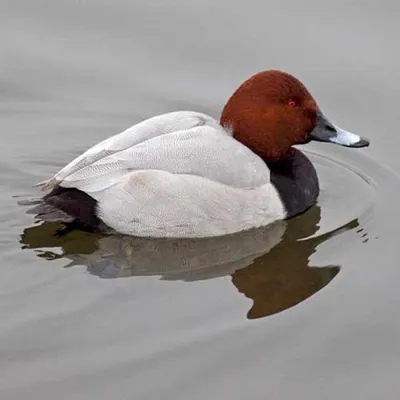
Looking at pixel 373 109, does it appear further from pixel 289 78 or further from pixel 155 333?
pixel 155 333

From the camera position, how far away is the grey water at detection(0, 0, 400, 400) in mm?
4230

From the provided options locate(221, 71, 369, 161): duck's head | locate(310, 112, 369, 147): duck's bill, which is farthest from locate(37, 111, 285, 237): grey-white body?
locate(310, 112, 369, 147): duck's bill

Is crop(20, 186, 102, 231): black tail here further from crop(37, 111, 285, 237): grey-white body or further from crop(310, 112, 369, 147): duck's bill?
crop(310, 112, 369, 147): duck's bill

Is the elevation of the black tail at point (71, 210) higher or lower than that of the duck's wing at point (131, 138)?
lower

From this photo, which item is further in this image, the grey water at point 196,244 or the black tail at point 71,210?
the black tail at point 71,210

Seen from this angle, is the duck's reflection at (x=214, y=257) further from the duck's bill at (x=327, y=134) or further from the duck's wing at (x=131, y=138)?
the duck's bill at (x=327, y=134)

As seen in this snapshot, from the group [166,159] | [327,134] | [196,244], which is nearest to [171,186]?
[166,159]

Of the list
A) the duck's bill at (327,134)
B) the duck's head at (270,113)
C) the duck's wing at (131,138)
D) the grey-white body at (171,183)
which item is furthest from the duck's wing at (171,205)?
the duck's bill at (327,134)

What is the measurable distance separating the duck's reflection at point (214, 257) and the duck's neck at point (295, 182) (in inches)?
6.5

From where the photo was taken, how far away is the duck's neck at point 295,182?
5.42m

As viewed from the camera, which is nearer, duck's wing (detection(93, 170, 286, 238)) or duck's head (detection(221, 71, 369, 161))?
duck's wing (detection(93, 170, 286, 238))

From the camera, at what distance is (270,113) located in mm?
5484

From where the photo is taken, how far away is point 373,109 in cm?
658

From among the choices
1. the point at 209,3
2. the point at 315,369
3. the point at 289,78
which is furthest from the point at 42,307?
the point at 209,3
